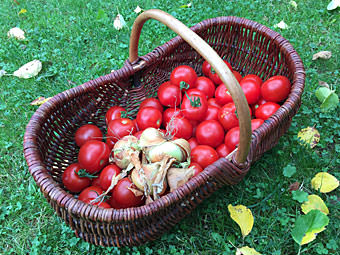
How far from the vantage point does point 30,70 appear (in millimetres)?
2211

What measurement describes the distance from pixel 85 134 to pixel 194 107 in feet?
1.94

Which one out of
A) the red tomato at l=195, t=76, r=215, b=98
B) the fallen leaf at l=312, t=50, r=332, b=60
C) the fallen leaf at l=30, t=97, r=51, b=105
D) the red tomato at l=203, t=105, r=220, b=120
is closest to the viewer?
the red tomato at l=203, t=105, r=220, b=120

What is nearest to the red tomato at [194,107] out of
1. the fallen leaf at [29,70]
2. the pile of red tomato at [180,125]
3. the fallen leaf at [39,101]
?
the pile of red tomato at [180,125]

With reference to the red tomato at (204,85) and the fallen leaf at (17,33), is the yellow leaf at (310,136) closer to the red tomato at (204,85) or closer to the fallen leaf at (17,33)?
the red tomato at (204,85)

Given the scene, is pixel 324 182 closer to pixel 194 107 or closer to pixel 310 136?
pixel 310 136

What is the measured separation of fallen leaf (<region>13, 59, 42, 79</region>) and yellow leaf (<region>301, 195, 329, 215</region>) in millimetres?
1955

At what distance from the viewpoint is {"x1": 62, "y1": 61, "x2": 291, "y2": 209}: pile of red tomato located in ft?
4.73

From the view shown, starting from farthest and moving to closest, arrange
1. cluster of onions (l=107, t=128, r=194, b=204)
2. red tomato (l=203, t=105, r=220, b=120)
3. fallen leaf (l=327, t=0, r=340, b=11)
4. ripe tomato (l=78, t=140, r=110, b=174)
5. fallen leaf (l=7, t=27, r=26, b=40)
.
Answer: fallen leaf (l=7, t=27, r=26, b=40), fallen leaf (l=327, t=0, r=340, b=11), red tomato (l=203, t=105, r=220, b=120), ripe tomato (l=78, t=140, r=110, b=174), cluster of onions (l=107, t=128, r=194, b=204)

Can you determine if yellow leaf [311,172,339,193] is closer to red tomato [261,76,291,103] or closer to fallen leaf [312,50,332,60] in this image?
red tomato [261,76,291,103]

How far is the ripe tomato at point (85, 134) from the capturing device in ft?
5.25

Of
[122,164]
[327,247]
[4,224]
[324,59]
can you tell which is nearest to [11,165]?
[4,224]

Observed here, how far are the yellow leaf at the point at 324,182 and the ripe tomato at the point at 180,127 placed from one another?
0.69 m

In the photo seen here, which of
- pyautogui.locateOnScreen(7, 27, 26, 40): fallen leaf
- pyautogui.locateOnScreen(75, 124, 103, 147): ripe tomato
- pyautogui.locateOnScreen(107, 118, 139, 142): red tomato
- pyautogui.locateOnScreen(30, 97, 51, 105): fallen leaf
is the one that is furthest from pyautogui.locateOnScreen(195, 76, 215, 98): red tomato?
pyautogui.locateOnScreen(7, 27, 26, 40): fallen leaf

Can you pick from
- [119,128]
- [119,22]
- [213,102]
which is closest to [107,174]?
[119,128]
